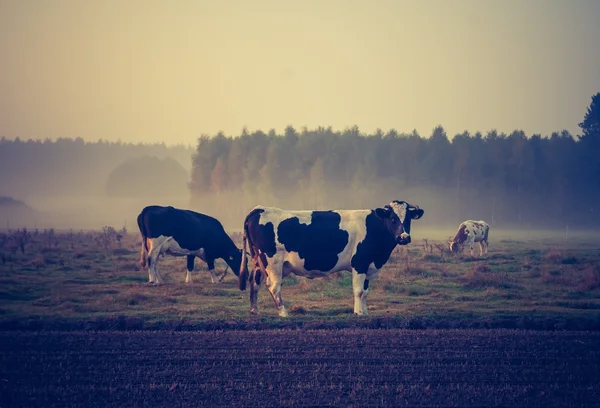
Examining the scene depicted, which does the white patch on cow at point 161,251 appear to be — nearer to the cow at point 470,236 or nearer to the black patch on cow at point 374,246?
the black patch on cow at point 374,246

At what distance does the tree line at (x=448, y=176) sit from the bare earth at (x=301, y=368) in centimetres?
6932

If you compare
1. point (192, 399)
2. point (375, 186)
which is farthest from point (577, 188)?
point (192, 399)

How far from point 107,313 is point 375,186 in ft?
231

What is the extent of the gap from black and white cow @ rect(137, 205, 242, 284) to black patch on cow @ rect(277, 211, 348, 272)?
22.4 ft

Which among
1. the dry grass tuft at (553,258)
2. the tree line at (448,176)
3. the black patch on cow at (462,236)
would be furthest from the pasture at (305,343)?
the tree line at (448,176)

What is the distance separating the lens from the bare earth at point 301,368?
31.0 feet

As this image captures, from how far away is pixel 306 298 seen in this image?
62.3 feet

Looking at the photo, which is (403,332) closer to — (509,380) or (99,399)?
(509,380)

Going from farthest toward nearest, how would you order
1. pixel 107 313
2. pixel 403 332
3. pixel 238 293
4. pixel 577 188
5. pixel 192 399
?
pixel 577 188
pixel 238 293
pixel 107 313
pixel 403 332
pixel 192 399

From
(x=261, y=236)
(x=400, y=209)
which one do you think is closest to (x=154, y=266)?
(x=261, y=236)

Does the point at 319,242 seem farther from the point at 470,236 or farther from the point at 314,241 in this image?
the point at 470,236

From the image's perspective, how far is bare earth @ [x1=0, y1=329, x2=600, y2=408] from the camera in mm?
9461

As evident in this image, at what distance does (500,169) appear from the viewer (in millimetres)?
84875

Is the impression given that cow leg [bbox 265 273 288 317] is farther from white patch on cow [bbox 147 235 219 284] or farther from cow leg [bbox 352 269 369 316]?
white patch on cow [bbox 147 235 219 284]
